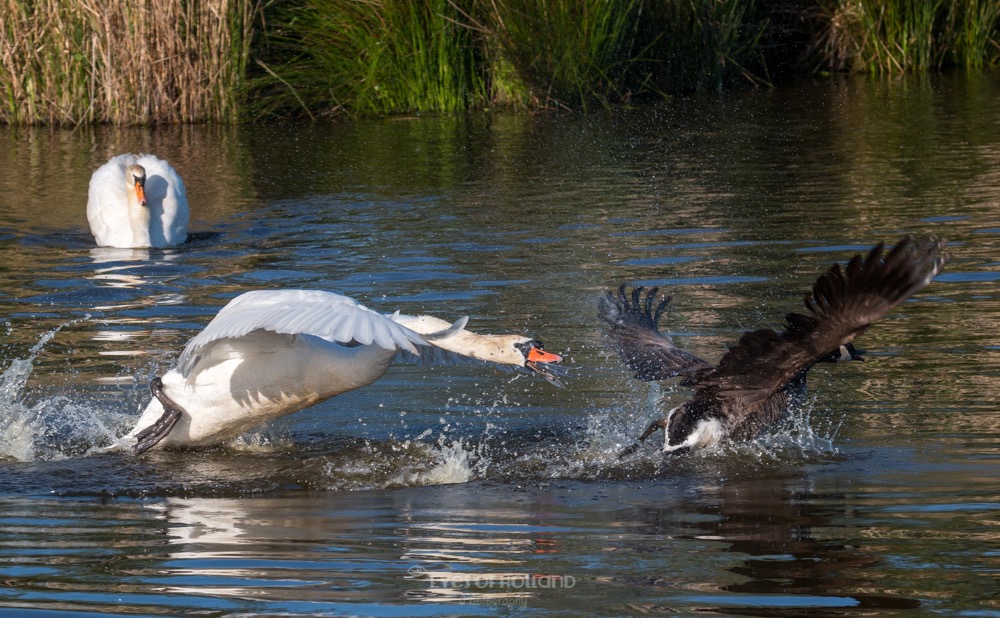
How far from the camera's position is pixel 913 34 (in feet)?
63.1

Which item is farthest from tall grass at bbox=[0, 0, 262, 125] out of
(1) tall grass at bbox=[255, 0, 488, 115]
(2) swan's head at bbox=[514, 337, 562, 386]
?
(2) swan's head at bbox=[514, 337, 562, 386]

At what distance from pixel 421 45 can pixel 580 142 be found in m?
2.72

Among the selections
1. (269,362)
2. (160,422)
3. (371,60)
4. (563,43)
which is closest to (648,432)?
(269,362)

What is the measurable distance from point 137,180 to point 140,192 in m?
0.19

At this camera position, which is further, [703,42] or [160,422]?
[703,42]

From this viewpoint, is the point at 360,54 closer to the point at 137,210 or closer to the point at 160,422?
the point at 137,210

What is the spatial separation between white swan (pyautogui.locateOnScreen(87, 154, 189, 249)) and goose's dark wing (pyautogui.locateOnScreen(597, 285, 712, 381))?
5.15 metres

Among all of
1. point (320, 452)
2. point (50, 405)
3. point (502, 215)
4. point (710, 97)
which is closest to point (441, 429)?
point (320, 452)

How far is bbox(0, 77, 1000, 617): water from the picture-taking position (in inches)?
173

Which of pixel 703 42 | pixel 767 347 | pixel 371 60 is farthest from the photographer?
pixel 703 42

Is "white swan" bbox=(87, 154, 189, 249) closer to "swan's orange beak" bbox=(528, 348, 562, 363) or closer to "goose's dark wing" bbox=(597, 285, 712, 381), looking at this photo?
"goose's dark wing" bbox=(597, 285, 712, 381)

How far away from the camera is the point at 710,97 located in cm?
1822

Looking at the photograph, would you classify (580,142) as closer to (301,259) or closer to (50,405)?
(301,259)

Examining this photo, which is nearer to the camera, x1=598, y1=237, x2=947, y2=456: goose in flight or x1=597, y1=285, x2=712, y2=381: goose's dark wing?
x1=598, y1=237, x2=947, y2=456: goose in flight
